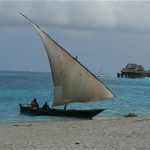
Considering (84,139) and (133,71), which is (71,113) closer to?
(84,139)

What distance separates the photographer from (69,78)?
30.4 metres

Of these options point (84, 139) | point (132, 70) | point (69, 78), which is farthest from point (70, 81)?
point (132, 70)

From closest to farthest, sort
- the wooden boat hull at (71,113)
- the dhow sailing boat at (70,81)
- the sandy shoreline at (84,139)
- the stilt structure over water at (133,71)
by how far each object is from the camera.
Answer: the sandy shoreline at (84,139)
the dhow sailing boat at (70,81)
the wooden boat hull at (71,113)
the stilt structure over water at (133,71)

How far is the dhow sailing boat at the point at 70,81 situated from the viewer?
30047mm

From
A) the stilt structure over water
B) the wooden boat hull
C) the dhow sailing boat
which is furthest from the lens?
the stilt structure over water

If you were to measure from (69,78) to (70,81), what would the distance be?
195 millimetres

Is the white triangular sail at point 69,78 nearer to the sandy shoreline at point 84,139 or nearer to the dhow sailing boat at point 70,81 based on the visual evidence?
the dhow sailing boat at point 70,81

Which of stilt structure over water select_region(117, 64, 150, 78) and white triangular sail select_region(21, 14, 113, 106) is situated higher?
stilt structure over water select_region(117, 64, 150, 78)

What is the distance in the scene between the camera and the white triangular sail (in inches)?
1183

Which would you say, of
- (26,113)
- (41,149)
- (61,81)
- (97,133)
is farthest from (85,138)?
(26,113)

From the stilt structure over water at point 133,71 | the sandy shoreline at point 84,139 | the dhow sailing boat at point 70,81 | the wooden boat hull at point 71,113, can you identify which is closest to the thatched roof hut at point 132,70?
the stilt structure over water at point 133,71

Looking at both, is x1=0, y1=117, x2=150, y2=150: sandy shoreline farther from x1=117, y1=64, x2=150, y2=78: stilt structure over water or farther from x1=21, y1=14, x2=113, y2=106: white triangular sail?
x1=117, y1=64, x2=150, y2=78: stilt structure over water

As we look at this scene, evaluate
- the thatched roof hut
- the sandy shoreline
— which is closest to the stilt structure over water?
the thatched roof hut

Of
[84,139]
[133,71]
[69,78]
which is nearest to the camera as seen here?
[84,139]
